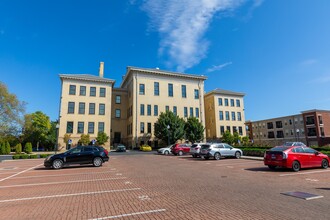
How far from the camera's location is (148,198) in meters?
6.26

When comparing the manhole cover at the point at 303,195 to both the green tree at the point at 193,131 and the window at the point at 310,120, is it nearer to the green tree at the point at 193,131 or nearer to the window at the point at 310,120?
the green tree at the point at 193,131

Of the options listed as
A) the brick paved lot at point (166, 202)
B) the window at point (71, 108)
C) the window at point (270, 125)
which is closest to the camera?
the brick paved lot at point (166, 202)

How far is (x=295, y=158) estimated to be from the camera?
11.8 meters

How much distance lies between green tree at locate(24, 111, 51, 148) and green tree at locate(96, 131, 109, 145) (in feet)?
58.5

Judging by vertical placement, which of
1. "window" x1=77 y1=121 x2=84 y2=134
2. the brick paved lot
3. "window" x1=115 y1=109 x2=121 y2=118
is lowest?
the brick paved lot

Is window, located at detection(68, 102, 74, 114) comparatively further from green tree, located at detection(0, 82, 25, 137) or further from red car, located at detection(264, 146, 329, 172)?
red car, located at detection(264, 146, 329, 172)

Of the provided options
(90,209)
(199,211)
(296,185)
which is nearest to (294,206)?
(199,211)

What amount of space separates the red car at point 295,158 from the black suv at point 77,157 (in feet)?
40.3

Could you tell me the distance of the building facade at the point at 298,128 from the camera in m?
59.5

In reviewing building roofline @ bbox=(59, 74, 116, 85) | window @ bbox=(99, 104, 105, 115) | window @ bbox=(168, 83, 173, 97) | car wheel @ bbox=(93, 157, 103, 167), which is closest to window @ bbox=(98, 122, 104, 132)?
window @ bbox=(99, 104, 105, 115)

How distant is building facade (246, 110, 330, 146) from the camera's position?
2343 inches

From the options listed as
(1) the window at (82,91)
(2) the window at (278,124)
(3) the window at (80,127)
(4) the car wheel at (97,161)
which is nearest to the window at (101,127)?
(3) the window at (80,127)

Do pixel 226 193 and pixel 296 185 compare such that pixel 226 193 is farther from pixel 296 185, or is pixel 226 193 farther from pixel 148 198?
pixel 296 185

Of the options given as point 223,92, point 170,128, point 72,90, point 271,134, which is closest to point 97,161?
point 170,128
